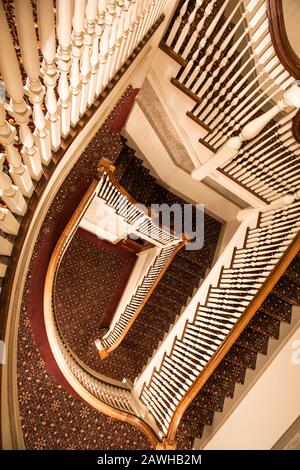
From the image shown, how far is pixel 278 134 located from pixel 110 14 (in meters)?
2.11

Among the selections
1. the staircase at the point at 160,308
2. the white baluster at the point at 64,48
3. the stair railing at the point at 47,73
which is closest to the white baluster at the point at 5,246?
the stair railing at the point at 47,73

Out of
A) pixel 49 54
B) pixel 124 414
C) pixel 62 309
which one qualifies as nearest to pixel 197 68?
pixel 49 54

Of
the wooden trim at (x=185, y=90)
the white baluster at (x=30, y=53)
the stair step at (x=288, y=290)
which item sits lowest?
the white baluster at (x=30, y=53)

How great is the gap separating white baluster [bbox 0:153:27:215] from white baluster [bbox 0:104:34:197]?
4cm

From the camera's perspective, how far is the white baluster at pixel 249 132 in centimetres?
220

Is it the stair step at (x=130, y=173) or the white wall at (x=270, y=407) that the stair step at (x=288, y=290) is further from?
the stair step at (x=130, y=173)

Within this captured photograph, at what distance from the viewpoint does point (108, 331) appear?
17.1 ft

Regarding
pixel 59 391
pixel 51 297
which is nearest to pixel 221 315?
pixel 51 297

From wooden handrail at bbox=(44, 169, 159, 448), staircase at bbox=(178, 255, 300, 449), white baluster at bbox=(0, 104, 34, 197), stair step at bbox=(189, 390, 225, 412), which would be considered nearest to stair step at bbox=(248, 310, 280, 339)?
staircase at bbox=(178, 255, 300, 449)

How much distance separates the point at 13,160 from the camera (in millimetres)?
1164

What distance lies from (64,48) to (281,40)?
1752 millimetres

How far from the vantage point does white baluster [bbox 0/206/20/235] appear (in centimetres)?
128

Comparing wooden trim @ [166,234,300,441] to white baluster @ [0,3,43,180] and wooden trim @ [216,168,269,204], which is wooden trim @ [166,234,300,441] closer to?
wooden trim @ [216,168,269,204]

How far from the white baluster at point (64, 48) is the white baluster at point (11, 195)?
442 millimetres
